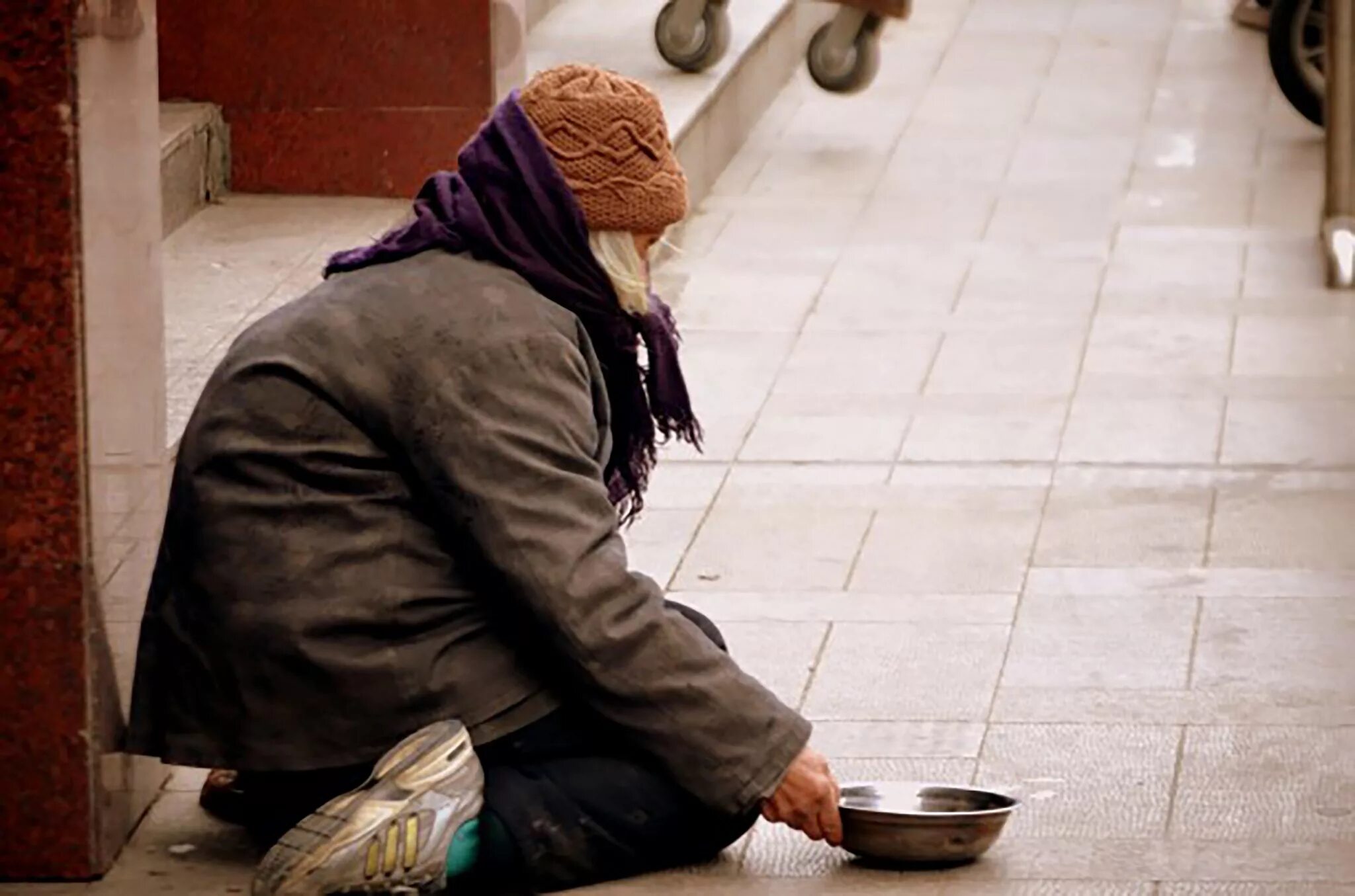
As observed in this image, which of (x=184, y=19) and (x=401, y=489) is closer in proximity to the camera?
(x=401, y=489)

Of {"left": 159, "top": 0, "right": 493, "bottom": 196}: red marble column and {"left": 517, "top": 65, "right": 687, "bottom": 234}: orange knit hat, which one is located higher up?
{"left": 517, "top": 65, "right": 687, "bottom": 234}: orange knit hat

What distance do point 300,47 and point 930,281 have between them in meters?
1.92

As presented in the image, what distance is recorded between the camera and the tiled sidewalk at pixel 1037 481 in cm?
406

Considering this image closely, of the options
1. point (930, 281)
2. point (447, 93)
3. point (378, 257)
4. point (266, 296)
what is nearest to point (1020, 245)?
point (930, 281)

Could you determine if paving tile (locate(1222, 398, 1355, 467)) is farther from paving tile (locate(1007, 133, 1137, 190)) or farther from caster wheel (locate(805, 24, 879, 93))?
caster wheel (locate(805, 24, 879, 93))

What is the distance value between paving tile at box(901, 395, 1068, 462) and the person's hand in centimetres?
242

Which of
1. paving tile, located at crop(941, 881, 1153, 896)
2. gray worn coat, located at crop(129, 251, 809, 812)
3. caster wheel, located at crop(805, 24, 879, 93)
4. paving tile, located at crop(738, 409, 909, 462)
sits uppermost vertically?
gray worn coat, located at crop(129, 251, 809, 812)

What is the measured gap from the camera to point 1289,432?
629 centimetres

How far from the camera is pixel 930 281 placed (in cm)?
777

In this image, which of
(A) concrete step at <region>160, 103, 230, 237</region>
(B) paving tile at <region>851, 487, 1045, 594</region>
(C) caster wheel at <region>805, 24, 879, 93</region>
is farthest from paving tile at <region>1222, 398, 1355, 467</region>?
(C) caster wheel at <region>805, 24, 879, 93</region>

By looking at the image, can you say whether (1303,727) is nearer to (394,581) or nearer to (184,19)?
(394,581)

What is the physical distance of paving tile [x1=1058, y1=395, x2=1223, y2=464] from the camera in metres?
6.13

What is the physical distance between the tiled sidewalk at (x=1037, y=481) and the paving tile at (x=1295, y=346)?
0.05 feet

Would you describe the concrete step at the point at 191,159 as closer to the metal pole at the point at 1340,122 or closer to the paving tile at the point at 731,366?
the paving tile at the point at 731,366
